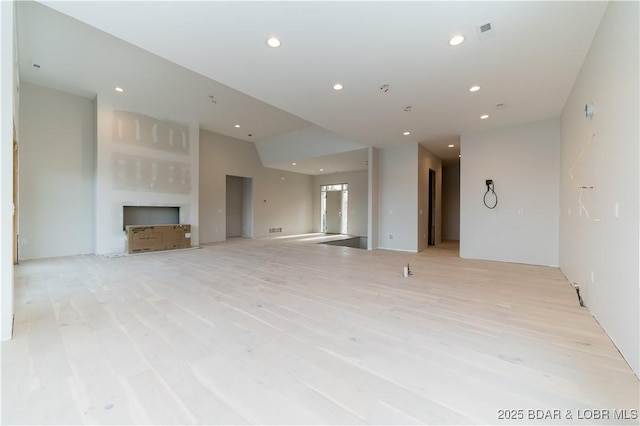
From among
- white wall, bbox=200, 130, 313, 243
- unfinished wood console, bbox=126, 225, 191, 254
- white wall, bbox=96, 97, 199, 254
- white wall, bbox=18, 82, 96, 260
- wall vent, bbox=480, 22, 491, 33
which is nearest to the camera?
wall vent, bbox=480, 22, 491, 33

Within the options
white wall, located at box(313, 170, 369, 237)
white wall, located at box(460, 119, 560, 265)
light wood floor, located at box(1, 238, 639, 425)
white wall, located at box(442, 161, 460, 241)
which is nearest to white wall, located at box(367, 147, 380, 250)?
white wall, located at box(460, 119, 560, 265)

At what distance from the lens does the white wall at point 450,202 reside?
10367 millimetres

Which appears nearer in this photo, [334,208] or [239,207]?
[239,207]

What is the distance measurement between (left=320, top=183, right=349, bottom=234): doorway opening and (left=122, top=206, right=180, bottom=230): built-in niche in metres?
6.58

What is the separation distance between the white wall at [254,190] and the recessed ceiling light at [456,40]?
25.6ft

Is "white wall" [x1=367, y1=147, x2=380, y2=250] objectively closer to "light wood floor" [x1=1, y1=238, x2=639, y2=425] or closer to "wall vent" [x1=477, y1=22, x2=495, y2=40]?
"light wood floor" [x1=1, y1=238, x2=639, y2=425]

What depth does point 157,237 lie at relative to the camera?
687 centimetres

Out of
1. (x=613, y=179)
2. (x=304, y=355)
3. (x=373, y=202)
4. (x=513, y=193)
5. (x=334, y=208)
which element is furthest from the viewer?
(x=334, y=208)

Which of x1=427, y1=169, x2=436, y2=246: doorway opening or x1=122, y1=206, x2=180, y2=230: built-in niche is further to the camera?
x1=427, y1=169, x2=436, y2=246: doorway opening

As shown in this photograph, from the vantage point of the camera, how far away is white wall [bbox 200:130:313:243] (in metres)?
8.88

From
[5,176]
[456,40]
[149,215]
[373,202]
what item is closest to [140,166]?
[149,215]

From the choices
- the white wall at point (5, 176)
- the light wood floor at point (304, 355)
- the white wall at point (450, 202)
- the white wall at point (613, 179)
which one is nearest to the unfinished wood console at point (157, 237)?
the light wood floor at point (304, 355)

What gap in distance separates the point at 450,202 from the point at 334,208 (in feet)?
15.9

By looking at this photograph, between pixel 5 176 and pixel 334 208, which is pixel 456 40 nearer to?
→ pixel 5 176
